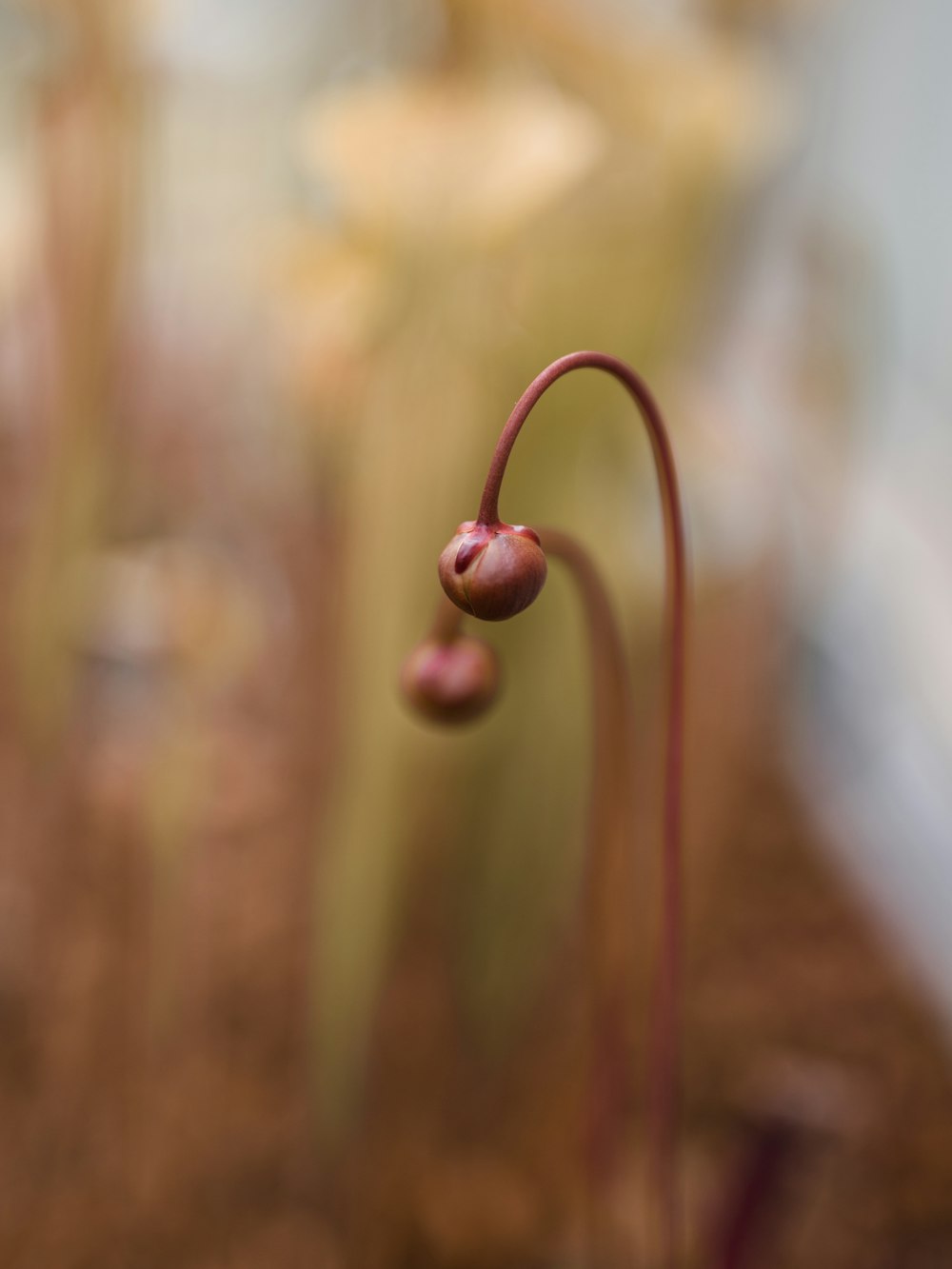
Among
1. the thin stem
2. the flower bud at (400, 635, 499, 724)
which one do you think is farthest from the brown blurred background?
the flower bud at (400, 635, 499, 724)

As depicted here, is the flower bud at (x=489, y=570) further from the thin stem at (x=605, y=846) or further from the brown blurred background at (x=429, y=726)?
the brown blurred background at (x=429, y=726)

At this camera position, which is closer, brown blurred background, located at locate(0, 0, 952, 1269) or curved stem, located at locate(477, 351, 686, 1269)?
curved stem, located at locate(477, 351, 686, 1269)

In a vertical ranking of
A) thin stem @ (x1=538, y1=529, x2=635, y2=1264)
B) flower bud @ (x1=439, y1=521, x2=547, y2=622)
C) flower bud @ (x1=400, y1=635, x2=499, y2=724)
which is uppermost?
flower bud @ (x1=439, y1=521, x2=547, y2=622)

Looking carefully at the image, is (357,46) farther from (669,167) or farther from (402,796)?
(402,796)

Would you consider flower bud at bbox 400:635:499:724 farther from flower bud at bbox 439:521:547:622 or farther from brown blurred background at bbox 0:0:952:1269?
brown blurred background at bbox 0:0:952:1269

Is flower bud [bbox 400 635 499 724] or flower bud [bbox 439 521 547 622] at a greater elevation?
Result: flower bud [bbox 439 521 547 622]

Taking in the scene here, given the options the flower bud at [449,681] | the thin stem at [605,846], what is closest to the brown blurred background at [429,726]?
the thin stem at [605,846]

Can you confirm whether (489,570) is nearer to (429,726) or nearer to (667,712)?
(667,712)

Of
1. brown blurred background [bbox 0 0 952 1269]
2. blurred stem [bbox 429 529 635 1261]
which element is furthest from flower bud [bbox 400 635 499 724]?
brown blurred background [bbox 0 0 952 1269]
